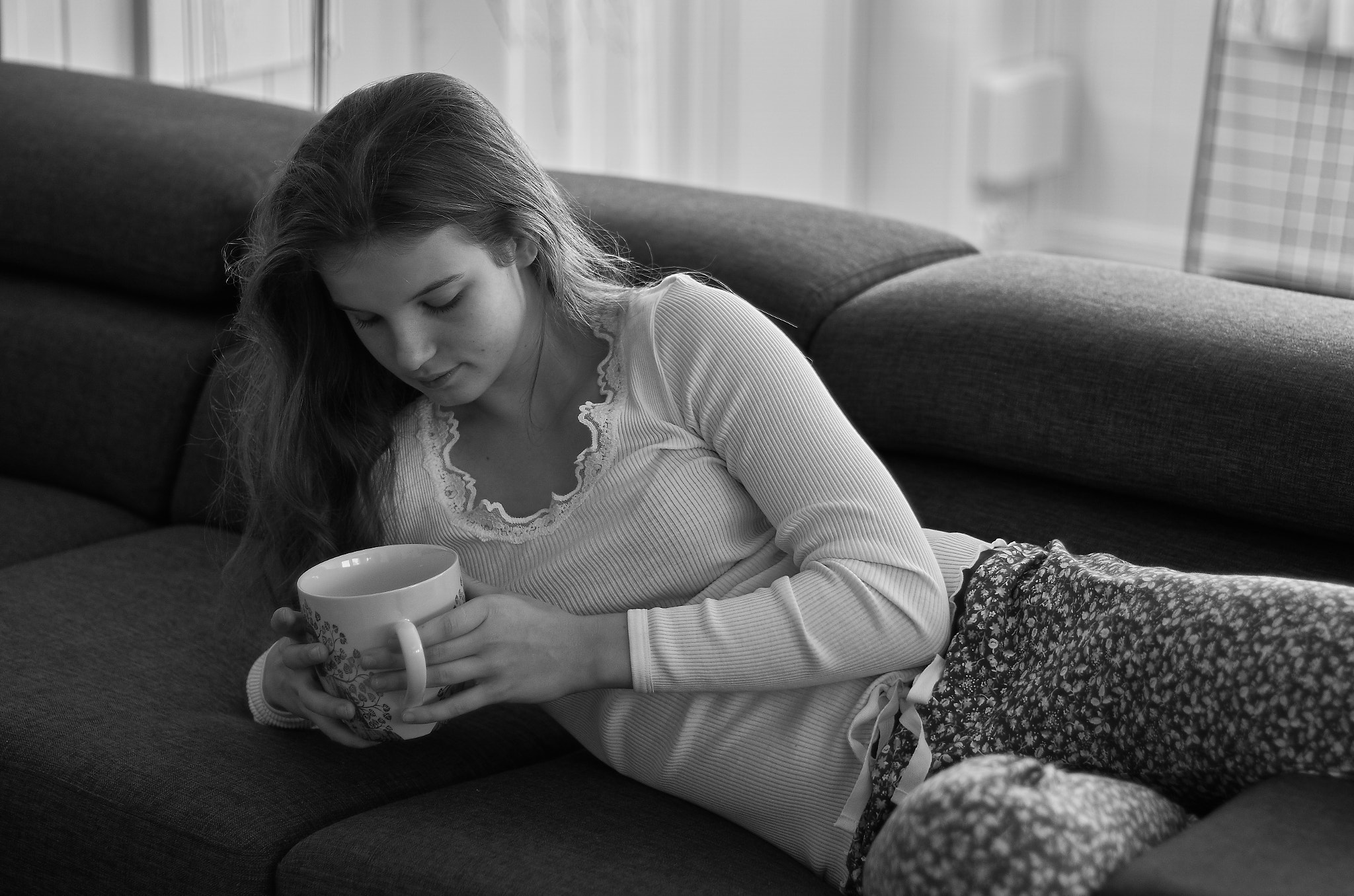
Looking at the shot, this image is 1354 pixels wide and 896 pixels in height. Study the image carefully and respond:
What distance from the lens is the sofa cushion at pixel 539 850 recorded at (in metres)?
1.14

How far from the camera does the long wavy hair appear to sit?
1214 mm

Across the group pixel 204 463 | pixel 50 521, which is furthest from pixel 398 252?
pixel 50 521

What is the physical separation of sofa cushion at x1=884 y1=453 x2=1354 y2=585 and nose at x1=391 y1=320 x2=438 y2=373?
1.93ft

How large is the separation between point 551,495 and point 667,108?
9.65 feet

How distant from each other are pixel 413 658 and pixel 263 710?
0.41 metres

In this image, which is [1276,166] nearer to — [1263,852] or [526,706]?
[526,706]

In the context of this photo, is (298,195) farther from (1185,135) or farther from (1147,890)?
(1185,135)

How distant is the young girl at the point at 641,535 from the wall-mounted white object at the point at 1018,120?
306 cm

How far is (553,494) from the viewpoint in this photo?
1327 millimetres

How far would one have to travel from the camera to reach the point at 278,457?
140 cm

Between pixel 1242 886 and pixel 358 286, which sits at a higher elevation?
pixel 358 286

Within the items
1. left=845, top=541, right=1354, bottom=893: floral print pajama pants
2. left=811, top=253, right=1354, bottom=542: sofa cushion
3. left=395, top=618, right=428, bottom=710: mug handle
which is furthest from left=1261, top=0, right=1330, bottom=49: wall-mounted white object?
left=395, top=618, right=428, bottom=710: mug handle

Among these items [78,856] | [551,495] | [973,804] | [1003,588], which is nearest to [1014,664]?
[1003,588]

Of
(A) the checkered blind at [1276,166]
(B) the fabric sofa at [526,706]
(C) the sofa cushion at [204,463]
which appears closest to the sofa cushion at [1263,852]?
(B) the fabric sofa at [526,706]
